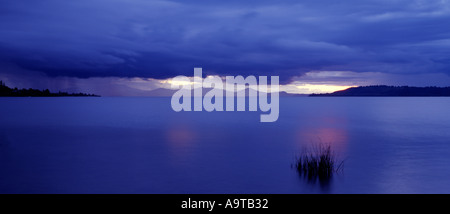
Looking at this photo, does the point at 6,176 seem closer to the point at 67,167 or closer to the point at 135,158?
the point at 67,167

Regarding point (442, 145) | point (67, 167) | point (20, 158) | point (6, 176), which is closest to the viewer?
point (6, 176)

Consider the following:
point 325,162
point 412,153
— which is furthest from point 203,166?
point 412,153

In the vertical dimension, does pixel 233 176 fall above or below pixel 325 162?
below

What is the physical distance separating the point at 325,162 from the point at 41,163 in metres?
16.2

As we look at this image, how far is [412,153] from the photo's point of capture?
87.0 feet

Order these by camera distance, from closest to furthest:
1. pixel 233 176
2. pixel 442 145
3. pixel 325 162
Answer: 1. pixel 325 162
2. pixel 233 176
3. pixel 442 145

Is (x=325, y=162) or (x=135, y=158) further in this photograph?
(x=135, y=158)

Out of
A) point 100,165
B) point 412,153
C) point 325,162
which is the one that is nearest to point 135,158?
point 100,165

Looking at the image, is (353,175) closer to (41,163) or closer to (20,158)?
(41,163)

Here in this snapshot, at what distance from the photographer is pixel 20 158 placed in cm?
2239

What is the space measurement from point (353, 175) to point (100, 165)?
14.0 m
